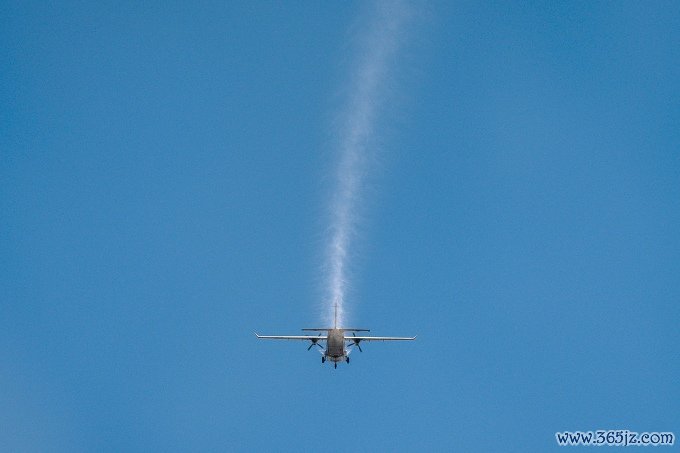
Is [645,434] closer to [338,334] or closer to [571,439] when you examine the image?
[571,439]

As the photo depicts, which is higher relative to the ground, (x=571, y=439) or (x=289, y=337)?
(x=289, y=337)

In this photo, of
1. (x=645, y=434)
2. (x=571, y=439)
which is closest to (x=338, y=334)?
(x=571, y=439)

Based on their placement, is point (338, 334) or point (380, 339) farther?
point (380, 339)

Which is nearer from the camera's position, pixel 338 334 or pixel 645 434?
pixel 338 334

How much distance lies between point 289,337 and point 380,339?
13363mm

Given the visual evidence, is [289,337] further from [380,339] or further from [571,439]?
[571,439]

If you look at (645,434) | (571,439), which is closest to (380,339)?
(571,439)

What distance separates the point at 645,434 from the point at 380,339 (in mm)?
42330

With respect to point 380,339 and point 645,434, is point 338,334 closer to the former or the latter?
point 380,339

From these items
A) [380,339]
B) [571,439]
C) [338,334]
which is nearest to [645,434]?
[571,439]

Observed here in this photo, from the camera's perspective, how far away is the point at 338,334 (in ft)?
328

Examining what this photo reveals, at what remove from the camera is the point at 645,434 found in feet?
369

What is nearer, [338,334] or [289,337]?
[338,334]
